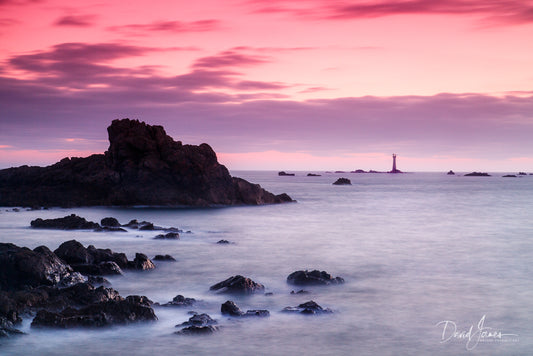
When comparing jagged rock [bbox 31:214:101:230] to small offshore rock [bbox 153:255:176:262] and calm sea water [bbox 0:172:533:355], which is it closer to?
calm sea water [bbox 0:172:533:355]

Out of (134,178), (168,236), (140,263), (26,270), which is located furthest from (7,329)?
(134,178)

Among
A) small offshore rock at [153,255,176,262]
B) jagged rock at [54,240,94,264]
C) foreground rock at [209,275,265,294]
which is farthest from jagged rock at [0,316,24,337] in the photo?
small offshore rock at [153,255,176,262]

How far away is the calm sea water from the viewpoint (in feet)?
38.5

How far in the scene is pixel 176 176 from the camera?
5291cm

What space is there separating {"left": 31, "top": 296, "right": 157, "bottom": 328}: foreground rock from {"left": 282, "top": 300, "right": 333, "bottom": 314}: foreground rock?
3272 mm

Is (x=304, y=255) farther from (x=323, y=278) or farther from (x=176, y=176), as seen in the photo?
(x=176, y=176)

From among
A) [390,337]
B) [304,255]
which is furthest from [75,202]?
[390,337]

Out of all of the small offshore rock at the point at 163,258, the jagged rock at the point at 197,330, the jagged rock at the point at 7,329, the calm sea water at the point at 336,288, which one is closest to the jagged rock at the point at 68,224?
the calm sea water at the point at 336,288

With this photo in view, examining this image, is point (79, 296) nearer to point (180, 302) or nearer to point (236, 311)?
point (180, 302)

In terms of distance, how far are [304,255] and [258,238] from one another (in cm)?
663

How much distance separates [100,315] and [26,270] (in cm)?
386

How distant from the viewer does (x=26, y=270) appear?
1499cm

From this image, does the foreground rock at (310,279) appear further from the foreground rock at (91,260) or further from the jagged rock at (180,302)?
the foreground rock at (91,260)

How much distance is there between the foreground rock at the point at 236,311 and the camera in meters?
13.3
